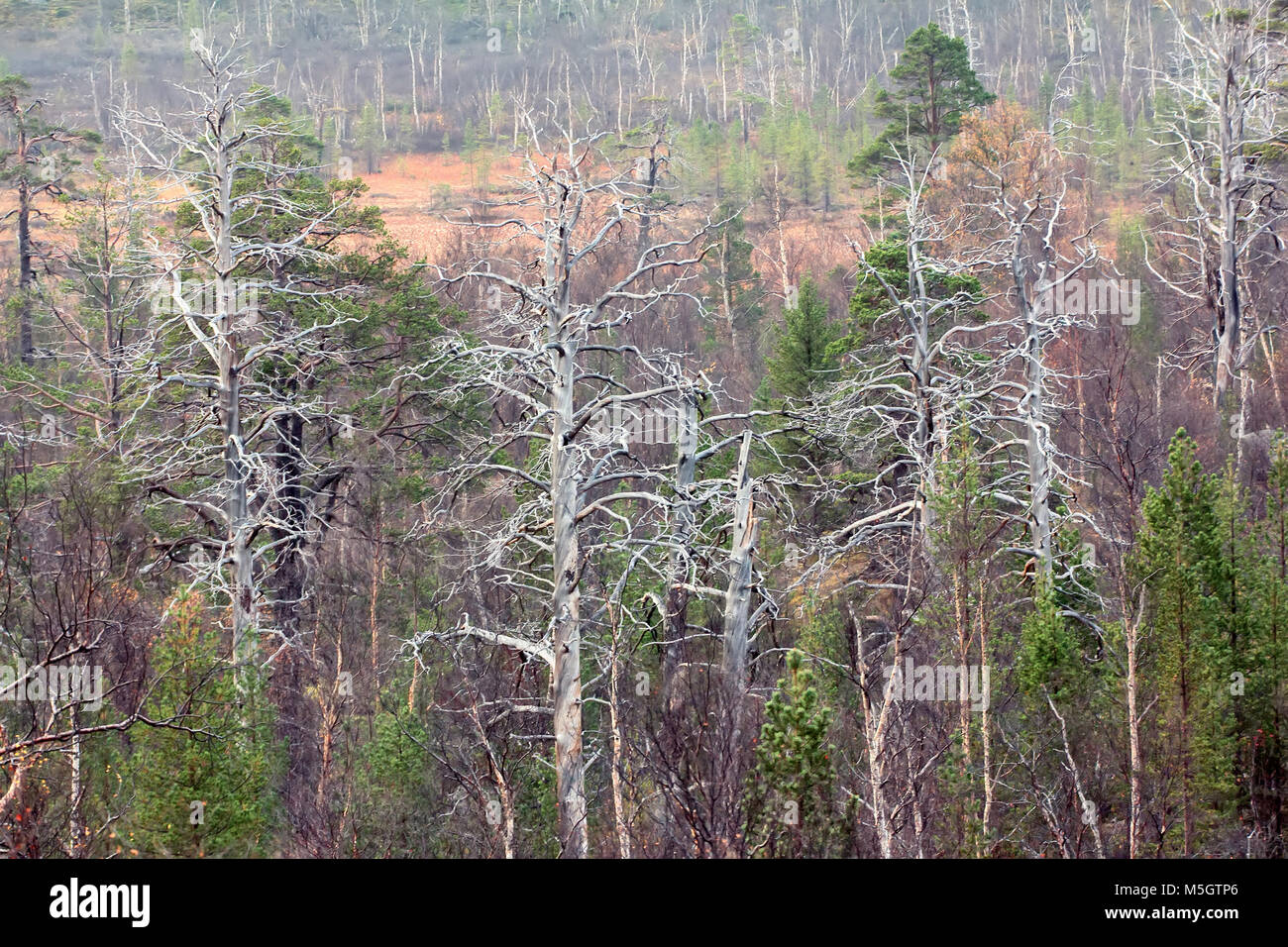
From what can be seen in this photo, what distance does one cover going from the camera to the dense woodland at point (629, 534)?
15.0 meters

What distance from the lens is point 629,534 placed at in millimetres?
16016

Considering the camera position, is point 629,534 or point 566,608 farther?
point 566,608

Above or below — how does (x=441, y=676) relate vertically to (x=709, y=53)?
below

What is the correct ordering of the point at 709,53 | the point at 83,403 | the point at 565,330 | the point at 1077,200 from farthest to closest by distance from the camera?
the point at 709,53 → the point at 1077,200 → the point at 83,403 → the point at 565,330

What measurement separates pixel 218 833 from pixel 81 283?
26029 mm

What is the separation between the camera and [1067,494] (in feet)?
64.4

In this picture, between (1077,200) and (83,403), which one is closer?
(83,403)

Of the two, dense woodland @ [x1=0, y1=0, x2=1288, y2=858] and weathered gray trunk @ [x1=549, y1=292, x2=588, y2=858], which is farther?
weathered gray trunk @ [x1=549, y1=292, x2=588, y2=858]

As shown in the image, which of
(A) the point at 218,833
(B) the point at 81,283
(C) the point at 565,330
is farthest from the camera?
(B) the point at 81,283

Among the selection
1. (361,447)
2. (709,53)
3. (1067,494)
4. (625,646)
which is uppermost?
(709,53)

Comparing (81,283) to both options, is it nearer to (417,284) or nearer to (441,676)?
(417,284)

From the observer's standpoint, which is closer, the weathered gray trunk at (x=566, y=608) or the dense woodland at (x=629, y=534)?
the dense woodland at (x=629, y=534)

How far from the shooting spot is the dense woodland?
1503 centimetres
